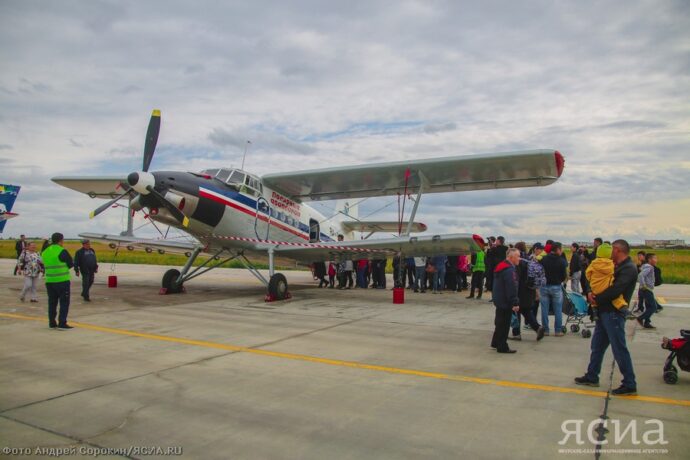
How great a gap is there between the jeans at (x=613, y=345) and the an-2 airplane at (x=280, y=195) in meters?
6.59

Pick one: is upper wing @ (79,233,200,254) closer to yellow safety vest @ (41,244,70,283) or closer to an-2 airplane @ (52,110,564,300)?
an-2 airplane @ (52,110,564,300)

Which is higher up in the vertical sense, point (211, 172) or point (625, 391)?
point (211, 172)

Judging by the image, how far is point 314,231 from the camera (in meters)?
17.4

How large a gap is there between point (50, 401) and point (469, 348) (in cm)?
542

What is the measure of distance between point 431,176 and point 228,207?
5917 millimetres

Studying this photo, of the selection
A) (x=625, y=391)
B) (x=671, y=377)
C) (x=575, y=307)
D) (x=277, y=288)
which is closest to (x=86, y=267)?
(x=277, y=288)

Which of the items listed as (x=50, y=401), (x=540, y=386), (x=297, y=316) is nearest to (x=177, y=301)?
(x=297, y=316)

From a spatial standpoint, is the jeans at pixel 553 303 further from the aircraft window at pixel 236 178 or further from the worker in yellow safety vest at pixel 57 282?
the aircraft window at pixel 236 178

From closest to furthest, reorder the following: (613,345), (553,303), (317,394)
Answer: (317,394)
(613,345)
(553,303)

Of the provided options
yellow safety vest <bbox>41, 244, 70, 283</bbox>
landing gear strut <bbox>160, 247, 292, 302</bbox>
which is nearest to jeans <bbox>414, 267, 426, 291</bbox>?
landing gear strut <bbox>160, 247, 292, 302</bbox>

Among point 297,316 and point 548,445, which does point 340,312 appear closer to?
point 297,316

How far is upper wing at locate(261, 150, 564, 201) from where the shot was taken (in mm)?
12289

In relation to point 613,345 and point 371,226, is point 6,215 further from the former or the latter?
point 613,345

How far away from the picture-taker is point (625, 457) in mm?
3430
